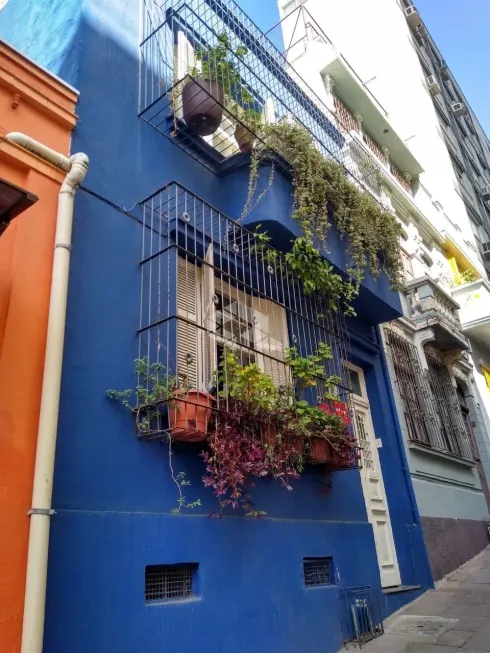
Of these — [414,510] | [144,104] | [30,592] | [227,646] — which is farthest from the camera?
[414,510]

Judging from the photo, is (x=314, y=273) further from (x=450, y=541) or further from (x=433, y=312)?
(x=450, y=541)

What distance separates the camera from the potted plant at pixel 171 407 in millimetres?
3965

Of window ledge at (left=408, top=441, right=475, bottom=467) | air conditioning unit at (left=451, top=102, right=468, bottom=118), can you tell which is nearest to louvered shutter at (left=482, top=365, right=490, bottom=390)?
window ledge at (left=408, top=441, right=475, bottom=467)

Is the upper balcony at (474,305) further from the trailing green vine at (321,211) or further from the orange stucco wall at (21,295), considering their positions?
the orange stucco wall at (21,295)

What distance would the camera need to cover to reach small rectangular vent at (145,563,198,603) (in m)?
3.75

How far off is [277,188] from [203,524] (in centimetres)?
377

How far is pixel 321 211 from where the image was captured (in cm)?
652

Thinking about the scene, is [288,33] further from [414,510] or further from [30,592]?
[30,592]

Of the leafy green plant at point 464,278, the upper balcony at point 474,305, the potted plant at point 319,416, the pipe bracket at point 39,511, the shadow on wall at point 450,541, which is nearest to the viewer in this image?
the pipe bracket at point 39,511

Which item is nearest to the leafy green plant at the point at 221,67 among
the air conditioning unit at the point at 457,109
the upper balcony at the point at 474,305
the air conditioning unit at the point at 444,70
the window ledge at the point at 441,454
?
the window ledge at the point at 441,454

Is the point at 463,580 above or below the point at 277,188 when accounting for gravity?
below

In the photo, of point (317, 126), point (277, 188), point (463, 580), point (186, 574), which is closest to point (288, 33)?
point (317, 126)

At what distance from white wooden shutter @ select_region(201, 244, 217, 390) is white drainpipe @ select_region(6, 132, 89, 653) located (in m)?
1.36

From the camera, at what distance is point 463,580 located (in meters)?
7.55
